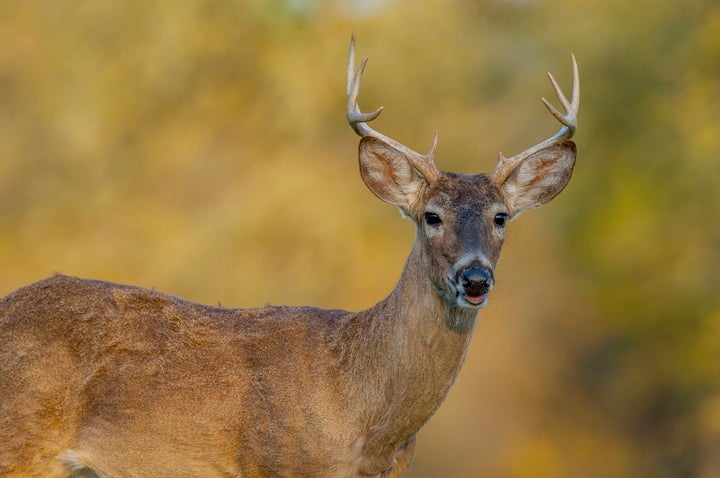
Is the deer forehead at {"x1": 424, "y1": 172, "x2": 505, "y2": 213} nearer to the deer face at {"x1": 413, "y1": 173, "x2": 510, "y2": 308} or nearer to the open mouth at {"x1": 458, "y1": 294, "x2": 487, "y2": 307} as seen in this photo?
the deer face at {"x1": 413, "y1": 173, "x2": 510, "y2": 308}

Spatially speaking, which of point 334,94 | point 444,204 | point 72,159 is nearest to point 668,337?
point 334,94

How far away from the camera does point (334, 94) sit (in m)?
30.4

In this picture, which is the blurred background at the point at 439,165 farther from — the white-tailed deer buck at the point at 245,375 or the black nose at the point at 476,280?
the black nose at the point at 476,280

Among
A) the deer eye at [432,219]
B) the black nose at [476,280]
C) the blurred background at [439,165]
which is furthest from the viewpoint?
the blurred background at [439,165]

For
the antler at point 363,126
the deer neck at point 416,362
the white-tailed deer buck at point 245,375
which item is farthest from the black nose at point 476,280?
the antler at point 363,126

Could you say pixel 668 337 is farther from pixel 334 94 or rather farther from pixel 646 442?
pixel 334 94

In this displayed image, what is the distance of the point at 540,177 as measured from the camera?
29.1 ft

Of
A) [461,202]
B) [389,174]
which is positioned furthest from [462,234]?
[389,174]

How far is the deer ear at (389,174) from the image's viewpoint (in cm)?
855

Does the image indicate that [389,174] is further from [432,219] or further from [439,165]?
[439,165]

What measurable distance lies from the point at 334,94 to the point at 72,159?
6.13m

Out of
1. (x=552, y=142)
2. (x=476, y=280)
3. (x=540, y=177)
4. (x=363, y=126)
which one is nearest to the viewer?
(x=476, y=280)

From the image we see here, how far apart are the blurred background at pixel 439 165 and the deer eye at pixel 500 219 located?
16.5 meters

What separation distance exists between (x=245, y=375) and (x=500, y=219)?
1885 millimetres
